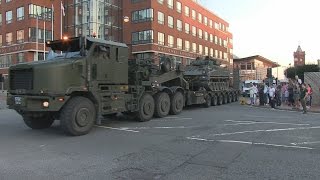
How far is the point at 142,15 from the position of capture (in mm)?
60219

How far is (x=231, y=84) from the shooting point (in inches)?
1236

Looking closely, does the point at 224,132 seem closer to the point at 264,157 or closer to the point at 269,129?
the point at 269,129

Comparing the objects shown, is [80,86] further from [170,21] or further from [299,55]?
[299,55]

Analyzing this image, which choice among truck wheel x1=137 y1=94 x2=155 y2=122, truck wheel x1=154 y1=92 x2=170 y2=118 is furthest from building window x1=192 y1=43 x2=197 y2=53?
truck wheel x1=137 y1=94 x2=155 y2=122

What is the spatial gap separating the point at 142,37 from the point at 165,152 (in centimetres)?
5134

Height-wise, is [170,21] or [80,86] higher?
[170,21]

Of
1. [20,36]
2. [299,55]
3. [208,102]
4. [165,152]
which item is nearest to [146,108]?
[165,152]

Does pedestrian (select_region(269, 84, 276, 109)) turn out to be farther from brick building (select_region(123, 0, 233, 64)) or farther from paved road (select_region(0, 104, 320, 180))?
brick building (select_region(123, 0, 233, 64))

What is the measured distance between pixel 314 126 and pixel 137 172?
9259mm

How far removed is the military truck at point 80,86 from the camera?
38.5ft

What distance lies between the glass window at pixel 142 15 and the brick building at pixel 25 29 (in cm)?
1193

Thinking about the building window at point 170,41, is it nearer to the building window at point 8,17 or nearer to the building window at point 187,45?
the building window at point 187,45

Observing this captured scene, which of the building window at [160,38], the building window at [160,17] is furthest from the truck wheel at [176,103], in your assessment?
the building window at [160,17]

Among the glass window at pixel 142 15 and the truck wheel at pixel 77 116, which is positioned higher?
the glass window at pixel 142 15
